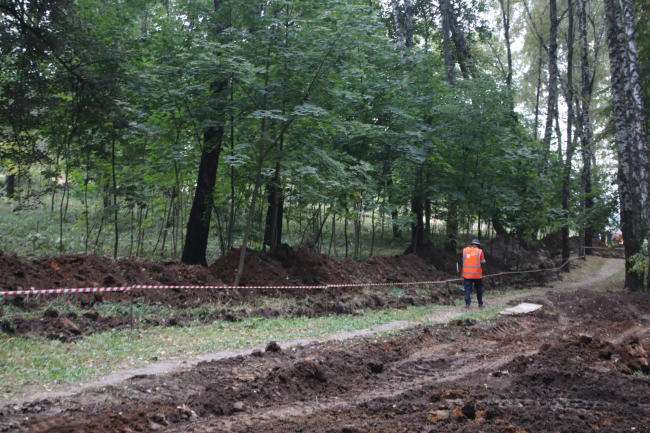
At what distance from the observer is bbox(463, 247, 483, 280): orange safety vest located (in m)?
12.8

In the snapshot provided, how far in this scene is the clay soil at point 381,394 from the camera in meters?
4.20

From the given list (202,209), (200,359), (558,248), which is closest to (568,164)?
(558,248)

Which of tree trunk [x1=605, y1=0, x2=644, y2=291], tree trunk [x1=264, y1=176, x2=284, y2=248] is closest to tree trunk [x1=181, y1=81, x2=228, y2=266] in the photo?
tree trunk [x1=264, y1=176, x2=284, y2=248]

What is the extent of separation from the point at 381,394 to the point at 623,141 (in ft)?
45.3

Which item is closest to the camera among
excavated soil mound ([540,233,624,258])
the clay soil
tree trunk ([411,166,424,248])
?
the clay soil

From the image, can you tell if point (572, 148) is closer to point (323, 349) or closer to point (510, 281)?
point (510, 281)

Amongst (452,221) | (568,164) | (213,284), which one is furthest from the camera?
(568,164)

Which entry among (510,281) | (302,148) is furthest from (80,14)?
(510,281)

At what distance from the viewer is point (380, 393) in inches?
214

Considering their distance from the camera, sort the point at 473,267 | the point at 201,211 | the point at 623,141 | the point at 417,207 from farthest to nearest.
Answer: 1. the point at 417,207
2. the point at 623,141
3. the point at 201,211
4. the point at 473,267

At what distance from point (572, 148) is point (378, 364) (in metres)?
21.0

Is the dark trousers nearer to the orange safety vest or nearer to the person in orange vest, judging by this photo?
the person in orange vest

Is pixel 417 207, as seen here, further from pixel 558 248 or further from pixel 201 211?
pixel 558 248

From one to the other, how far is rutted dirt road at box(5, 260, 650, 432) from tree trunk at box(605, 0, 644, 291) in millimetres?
9656
